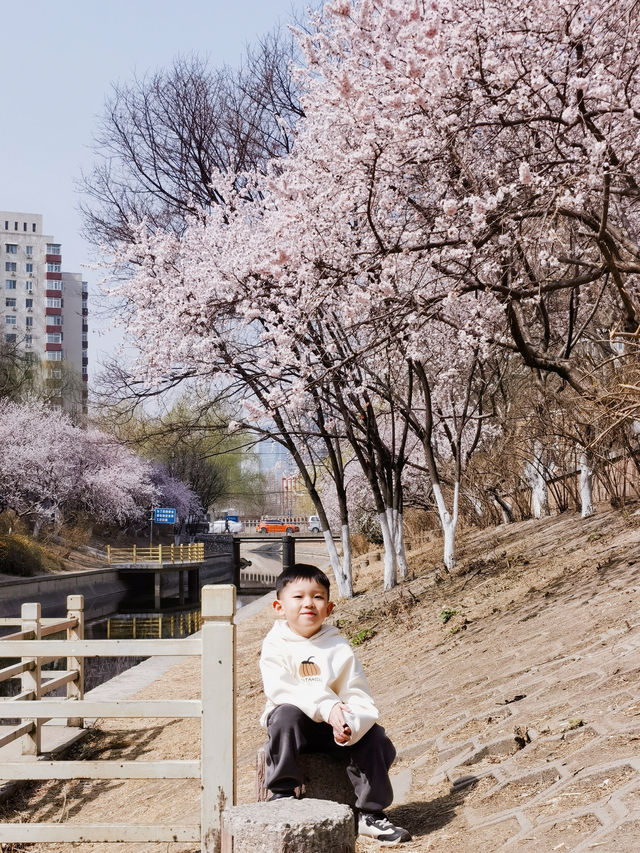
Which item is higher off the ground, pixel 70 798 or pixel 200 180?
pixel 200 180

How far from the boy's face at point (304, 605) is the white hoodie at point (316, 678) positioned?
0.13ft

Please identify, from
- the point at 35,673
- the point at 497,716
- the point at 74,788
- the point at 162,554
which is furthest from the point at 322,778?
the point at 162,554

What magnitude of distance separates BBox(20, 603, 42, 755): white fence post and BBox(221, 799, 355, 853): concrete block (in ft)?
16.7

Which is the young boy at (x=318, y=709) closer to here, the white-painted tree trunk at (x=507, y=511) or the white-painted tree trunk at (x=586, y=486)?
the white-painted tree trunk at (x=586, y=486)

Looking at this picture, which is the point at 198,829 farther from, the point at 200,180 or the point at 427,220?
the point at 200,180

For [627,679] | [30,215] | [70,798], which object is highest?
[30,215]

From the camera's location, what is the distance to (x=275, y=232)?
12.1 metres

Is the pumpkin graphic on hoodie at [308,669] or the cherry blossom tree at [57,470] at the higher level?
the cherry blossom tree at [57,470]

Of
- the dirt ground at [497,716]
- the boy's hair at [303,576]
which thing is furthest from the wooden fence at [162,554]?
the boy's hair at [303,576]

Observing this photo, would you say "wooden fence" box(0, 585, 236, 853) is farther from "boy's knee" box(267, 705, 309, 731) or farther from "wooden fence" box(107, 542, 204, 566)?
"wooden fence" box(107, 542, 204, 566)

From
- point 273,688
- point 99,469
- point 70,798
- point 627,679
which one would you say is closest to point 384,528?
point 70,798

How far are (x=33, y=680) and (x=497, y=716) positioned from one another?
175 inches

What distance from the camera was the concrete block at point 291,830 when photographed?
308cm

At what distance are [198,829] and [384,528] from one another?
41.0 feet
